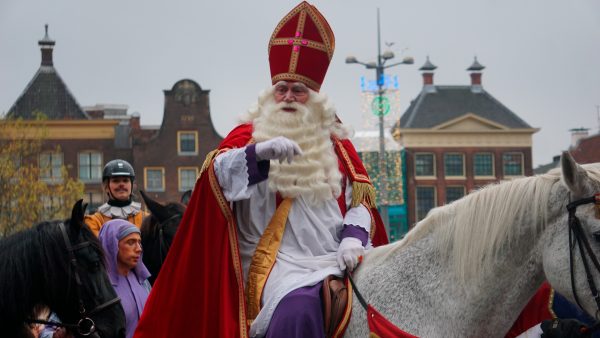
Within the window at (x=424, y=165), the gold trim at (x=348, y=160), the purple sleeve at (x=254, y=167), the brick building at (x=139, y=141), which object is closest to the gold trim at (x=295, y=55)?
the gold trim at (x=348, y=160)

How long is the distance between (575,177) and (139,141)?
166 feet

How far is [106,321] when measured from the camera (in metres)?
5.48

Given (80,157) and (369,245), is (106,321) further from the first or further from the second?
(80,157)

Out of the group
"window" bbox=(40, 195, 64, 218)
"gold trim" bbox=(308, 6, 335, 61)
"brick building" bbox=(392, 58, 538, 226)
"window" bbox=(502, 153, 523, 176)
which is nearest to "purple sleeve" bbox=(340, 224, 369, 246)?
"gold trim" bbox=(308, 6, 335, 61)

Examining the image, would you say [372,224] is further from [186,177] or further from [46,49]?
[46,49]

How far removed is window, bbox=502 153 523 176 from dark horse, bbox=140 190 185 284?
53773mm

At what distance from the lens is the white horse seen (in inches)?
165

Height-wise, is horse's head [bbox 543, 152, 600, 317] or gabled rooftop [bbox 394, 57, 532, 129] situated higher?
gabled rooftop [bbox 394, 57, 532, 129]

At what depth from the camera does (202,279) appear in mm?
4891

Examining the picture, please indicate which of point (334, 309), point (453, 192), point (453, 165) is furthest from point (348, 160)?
point (453, 165)

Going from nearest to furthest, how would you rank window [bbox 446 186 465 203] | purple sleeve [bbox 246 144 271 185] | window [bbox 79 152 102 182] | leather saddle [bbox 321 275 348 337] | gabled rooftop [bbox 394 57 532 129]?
leather saddle [bbox 321 275 348 337], purple sleeve [bbox 246 144 271 185], window [bbox 79 152 102 182], window [bbox 446 186 465 203], gabled rooftop [bbox 394 57 532 129]

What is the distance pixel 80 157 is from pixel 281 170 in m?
49.7

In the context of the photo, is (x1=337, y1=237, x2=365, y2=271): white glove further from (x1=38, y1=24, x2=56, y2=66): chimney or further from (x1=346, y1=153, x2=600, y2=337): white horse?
(x1=38, y1=24, x2=56, y2=66): chimney

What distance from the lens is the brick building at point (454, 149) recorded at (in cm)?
5972
